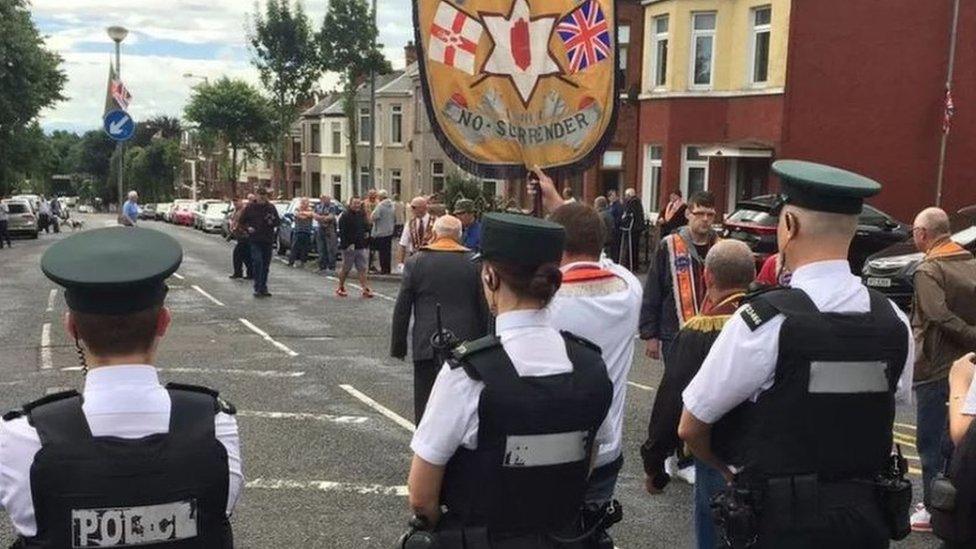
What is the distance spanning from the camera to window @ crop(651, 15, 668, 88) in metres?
26.4

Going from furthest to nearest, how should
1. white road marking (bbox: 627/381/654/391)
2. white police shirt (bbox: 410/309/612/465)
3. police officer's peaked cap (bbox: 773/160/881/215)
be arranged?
white road marking (bbox: 627/381/654/391) → police officer's peaked cap (bbox: 773/160/881/215) → white police shirt (bbox: 410/309/612/465)

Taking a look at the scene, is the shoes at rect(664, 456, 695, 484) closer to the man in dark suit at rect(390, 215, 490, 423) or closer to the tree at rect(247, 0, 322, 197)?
the man in dark suit at rect(390, 215, 490, 423)

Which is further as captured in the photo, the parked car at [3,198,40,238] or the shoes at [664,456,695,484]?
the parked car at [3,198,40,238]

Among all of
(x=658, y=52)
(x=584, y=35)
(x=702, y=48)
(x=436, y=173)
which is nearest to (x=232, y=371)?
(x=584, y=35)

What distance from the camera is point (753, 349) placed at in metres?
2.99

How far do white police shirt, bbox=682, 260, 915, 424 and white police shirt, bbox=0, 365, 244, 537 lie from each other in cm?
169

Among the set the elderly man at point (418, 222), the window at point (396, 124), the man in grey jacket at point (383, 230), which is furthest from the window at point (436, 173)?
the elderly man at point (418, 222)

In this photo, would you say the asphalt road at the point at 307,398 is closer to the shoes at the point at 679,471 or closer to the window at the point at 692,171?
the shoes at the point at 679,471

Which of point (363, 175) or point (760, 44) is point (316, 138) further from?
point (760, 44)

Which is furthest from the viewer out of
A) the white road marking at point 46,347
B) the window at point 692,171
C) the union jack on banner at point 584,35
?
the window at point 692,171

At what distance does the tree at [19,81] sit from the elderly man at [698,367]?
113ft

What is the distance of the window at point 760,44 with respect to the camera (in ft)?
78.1

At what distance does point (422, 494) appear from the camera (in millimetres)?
2756

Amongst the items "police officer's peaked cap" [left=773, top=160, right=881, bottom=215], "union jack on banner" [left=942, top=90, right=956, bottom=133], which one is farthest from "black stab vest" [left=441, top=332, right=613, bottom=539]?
"union jack on banner" [left=942, top=90, right=956, bottom=133]
